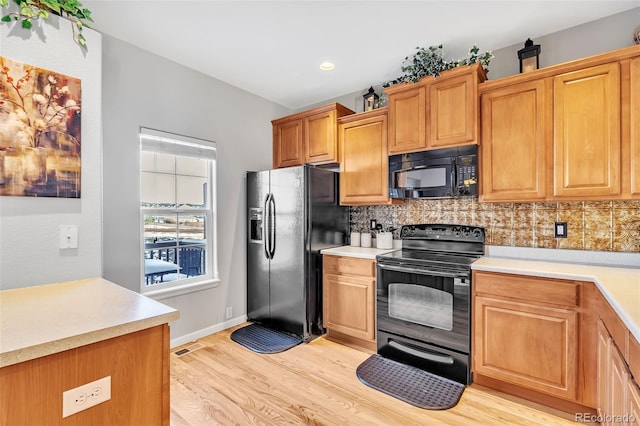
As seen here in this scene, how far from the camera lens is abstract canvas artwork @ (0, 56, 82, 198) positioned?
4.69 ft

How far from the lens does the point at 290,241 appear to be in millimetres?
3086

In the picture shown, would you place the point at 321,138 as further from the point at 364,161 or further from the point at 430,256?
the point at 430,256

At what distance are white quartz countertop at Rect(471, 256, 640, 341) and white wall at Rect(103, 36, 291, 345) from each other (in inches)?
95.5

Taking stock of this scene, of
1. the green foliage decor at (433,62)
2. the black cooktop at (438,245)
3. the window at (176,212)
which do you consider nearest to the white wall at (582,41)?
the green foliage decor at (433,62)

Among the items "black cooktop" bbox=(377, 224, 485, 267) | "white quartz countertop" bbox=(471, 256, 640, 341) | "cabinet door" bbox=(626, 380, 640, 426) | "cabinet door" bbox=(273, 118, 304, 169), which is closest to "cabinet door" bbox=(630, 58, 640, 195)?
"white quartz countertop" bbox=(471, 256, 640, 341)

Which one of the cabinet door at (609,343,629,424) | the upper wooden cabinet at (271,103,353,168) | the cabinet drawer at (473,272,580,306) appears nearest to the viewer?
the cabinet door at (609,343,629,424)

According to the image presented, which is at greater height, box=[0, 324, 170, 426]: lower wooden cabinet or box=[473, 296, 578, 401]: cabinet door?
box=[0, 324, 170, 426]: lower wooden cabinet

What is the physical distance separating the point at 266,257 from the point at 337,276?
32.2 inches

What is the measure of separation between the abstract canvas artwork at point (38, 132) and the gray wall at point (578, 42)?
10.1ft

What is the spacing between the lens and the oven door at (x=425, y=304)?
2260 millimetres

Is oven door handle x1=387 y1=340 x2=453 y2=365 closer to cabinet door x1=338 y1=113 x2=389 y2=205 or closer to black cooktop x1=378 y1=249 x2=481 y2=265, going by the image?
black cooktop x1=378 y1=249 x2=481 y2=265

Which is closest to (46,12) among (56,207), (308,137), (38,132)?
(38,132)

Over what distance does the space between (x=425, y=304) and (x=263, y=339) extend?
163cm

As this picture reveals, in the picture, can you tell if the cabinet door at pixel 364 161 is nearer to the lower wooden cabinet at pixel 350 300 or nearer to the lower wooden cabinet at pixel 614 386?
the lower wooden cabinet at pixel 350 300
